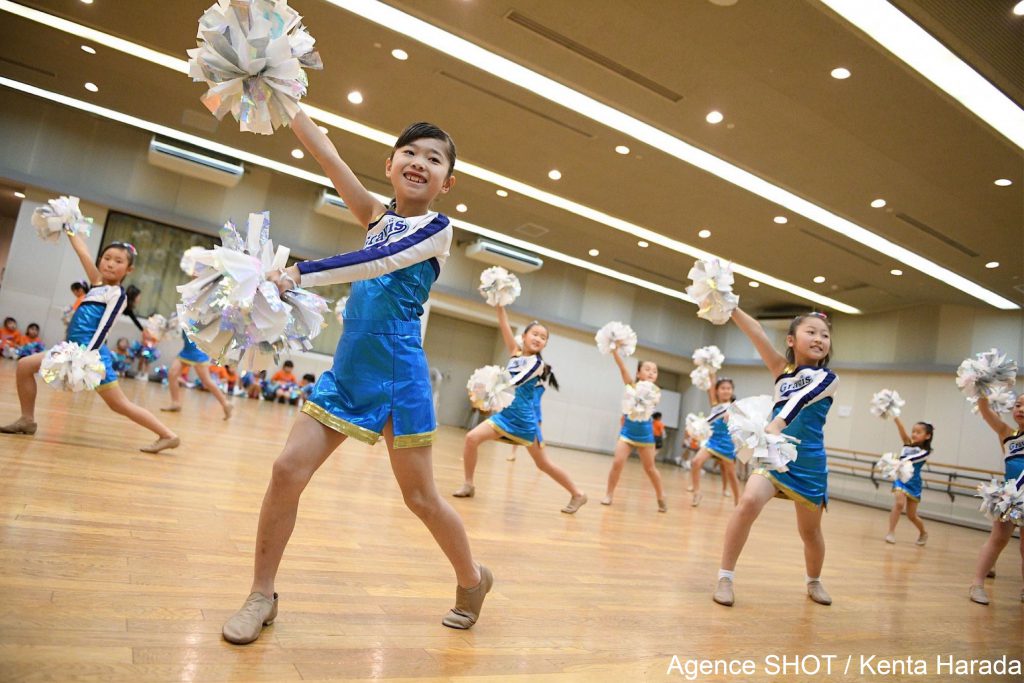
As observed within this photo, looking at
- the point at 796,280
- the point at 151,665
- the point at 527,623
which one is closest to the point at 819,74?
the point at 527,623

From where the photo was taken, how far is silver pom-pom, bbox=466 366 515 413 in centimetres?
492

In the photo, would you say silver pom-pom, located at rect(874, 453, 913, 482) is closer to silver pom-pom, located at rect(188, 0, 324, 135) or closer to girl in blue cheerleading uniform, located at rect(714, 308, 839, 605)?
girl in blue cheerleading uniform, located at rect(714, 308, 839, 605)

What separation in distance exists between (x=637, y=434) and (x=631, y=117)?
4163mm

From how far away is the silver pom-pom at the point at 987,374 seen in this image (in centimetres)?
497

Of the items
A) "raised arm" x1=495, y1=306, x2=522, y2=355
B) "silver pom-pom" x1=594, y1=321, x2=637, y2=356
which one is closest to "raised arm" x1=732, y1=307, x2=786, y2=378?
"raised arm" x1=495, y1=306, x2=522, y2=355

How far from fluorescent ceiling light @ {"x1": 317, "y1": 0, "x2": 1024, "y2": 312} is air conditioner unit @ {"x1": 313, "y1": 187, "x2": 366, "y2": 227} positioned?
261 inches

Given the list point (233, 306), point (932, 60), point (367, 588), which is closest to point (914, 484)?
point (932, 60)

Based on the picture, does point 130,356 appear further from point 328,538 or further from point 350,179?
point 350,179

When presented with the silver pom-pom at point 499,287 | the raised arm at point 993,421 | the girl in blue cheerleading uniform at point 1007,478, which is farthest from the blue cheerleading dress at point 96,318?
the raised arm at point 993,421

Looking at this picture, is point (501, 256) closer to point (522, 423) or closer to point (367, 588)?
point (522, 423)

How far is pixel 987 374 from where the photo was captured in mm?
4988

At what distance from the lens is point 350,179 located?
6.84 ft

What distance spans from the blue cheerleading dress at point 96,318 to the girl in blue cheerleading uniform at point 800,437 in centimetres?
391

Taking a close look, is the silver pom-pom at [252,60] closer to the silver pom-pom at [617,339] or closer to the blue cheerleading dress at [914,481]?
the silver pom-pom at [617,339]
